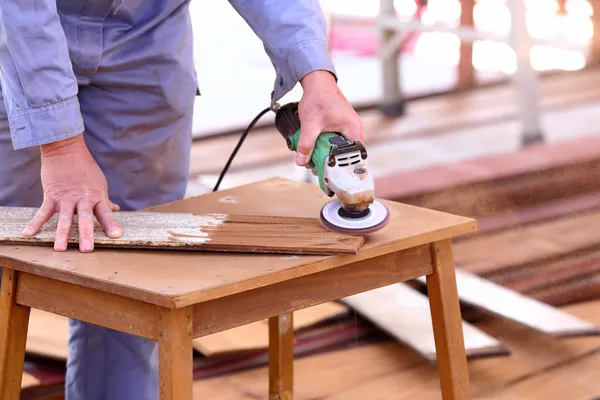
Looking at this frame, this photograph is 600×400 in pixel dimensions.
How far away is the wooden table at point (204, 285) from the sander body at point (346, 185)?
26 mm

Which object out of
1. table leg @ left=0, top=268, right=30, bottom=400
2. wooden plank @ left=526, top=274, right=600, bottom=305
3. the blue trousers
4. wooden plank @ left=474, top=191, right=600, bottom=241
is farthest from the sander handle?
wooden plank @ left=474, top=191, right=600, bottom=241

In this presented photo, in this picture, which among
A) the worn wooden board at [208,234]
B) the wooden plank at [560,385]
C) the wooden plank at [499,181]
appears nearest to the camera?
the worn wooden board at [208,234]

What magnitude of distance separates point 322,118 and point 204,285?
33 centimetres

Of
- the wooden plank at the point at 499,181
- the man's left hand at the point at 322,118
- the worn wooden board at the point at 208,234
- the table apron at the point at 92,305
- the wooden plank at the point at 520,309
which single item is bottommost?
the table apron at the point at 92,305

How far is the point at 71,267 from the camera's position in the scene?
112 cm

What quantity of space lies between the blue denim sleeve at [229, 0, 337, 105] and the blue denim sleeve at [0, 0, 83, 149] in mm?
306

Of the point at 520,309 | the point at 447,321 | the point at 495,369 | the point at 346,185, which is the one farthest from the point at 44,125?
the point at 520,309

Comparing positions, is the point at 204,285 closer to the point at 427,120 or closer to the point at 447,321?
the point at 447,321

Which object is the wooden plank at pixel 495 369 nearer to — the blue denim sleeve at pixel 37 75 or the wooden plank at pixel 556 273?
the wooden plank at pixel 556 273

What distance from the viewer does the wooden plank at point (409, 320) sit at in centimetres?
199

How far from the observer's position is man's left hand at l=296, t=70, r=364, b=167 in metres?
1.26

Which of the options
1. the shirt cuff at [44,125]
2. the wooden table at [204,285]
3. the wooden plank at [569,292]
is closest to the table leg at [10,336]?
the wooden table at [204,285]

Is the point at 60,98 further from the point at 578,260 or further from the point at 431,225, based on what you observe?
the point at 578,260

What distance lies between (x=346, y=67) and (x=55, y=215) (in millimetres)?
3769
